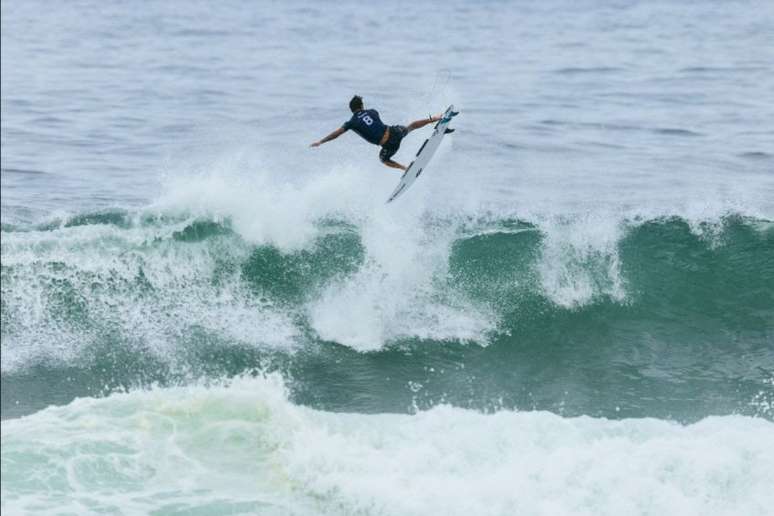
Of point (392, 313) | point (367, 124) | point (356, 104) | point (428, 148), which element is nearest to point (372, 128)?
point (367, 124)

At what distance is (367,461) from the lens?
36.6 feet

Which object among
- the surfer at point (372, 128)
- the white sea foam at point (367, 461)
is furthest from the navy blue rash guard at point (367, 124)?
the white sea foam at point (367, 461)

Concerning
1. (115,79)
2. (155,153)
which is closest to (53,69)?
(115,79)

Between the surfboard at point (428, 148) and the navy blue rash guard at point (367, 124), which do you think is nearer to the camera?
the navy blue rash guard at point (367, 124)

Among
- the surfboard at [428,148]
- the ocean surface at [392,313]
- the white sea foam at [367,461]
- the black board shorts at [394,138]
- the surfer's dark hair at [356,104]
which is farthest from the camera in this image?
the surfboard at [428,148]

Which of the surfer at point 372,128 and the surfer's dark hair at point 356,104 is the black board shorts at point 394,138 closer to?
the surfer at point 372,128

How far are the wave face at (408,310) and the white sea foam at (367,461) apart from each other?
85cm

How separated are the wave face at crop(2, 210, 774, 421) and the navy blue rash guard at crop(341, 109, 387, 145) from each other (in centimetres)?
231

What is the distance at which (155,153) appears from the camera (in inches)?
825

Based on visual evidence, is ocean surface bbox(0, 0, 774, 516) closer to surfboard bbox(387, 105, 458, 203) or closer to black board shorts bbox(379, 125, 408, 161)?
surfboard bbox(387, 105, 458, 203)

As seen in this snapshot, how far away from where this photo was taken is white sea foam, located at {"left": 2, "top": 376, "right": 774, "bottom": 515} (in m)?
10.6

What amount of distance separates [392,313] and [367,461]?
341cm

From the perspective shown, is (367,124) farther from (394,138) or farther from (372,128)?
(394,138)

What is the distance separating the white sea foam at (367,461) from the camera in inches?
416
